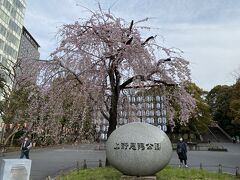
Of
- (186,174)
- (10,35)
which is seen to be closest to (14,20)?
(10,35)

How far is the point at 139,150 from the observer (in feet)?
31.9

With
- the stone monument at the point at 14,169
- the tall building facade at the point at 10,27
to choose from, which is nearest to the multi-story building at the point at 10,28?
the tall building facade at the point at 10,27

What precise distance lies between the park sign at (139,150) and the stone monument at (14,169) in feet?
10.4

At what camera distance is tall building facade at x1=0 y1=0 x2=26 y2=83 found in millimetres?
51188

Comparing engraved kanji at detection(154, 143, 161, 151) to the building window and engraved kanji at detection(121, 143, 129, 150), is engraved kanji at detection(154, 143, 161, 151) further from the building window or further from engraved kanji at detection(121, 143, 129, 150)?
the building window

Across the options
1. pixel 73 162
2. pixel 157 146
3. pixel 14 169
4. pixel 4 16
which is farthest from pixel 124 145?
pixel 4 16

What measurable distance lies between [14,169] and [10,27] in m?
52.1

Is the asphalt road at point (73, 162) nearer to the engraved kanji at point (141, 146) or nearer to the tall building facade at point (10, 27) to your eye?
the engraved kanji at point (141, 146)

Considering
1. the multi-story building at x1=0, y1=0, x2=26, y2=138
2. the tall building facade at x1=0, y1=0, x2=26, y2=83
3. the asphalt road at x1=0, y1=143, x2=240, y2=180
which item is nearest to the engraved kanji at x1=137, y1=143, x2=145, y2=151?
the asphalt road at x1=0, y1=143, x2=240, y2=180

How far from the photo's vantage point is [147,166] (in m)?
9.76

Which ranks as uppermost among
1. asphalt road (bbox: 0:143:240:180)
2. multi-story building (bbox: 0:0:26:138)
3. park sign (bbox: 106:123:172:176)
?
multi-story building (bbox: 0:0:26:138)

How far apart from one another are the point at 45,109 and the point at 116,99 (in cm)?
358

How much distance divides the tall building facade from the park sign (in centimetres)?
4256

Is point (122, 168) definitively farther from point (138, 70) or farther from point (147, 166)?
point (138, 70)
